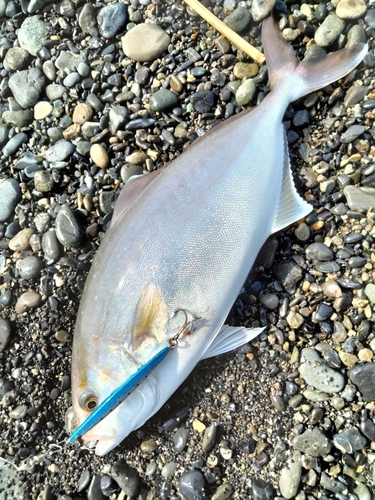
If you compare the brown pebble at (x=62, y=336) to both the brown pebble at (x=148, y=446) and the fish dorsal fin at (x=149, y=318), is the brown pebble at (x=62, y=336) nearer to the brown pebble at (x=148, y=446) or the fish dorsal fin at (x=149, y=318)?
the fish dorsal fin at (x=149, y=318)

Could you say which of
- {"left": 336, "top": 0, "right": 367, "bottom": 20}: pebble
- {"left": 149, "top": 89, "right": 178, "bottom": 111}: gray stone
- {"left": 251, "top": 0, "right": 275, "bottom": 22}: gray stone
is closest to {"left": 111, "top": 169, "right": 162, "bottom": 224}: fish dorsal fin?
{"left": 149, "top": 89, "right": 178, "bottom": 111}: gray stone

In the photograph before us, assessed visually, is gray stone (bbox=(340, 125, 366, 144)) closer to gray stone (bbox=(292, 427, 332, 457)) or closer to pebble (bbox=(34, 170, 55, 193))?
gray stone (bbox=(292, 427, 332, 457))

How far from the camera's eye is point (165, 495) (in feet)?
8.70

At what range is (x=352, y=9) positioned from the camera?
2.94m

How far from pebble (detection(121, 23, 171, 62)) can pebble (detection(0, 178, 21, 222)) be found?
126 centimetres

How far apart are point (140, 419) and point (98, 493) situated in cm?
64

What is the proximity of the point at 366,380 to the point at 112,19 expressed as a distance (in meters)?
2.99

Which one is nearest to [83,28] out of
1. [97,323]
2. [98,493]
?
[97,323]

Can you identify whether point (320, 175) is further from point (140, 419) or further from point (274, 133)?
point (140, 419)

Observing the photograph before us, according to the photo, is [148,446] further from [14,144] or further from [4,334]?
[14,144]

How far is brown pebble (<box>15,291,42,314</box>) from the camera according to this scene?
9.64ft

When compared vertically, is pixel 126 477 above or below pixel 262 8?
below

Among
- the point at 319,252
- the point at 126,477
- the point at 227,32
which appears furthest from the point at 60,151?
the point at 126,477

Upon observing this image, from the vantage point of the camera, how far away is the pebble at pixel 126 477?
2662mm
